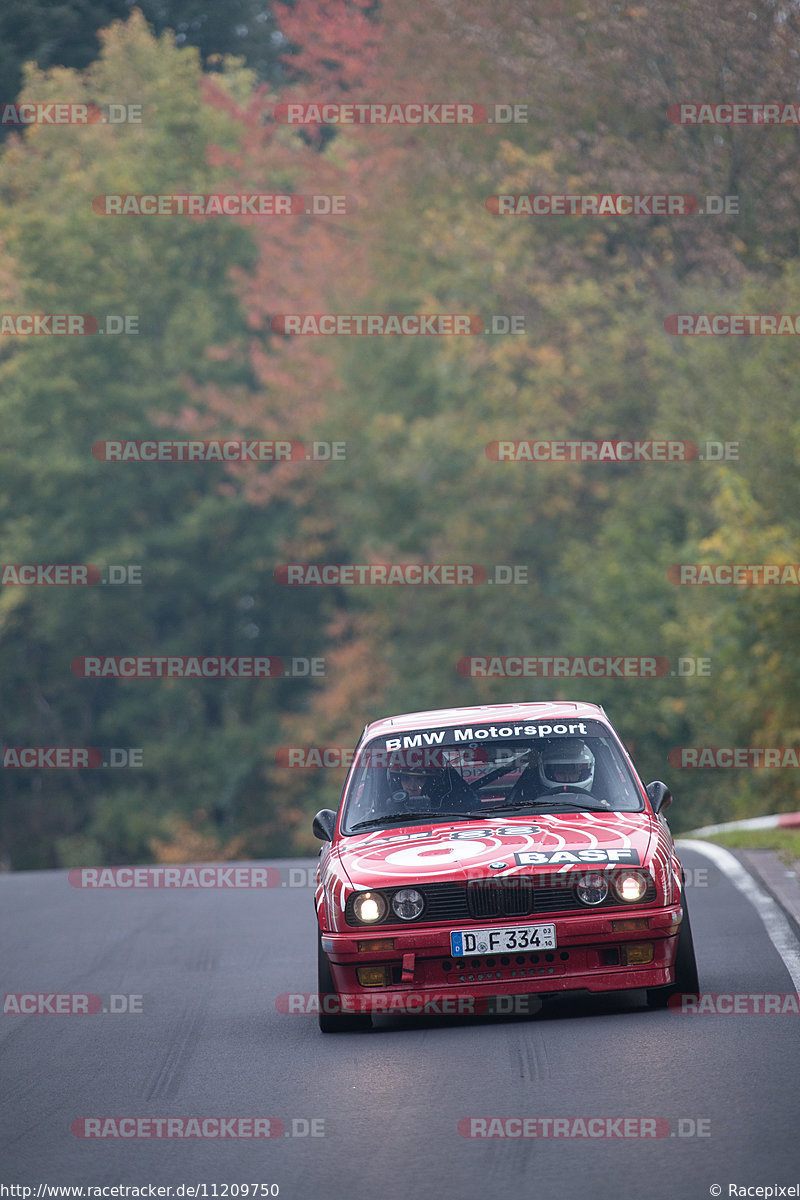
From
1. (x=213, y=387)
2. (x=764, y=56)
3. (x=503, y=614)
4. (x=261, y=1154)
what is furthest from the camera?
(x=213, y=387)

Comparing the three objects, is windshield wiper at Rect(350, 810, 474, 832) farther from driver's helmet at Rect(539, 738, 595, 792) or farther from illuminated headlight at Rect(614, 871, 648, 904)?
illuminated headlight at Rect(614, 871, 648, 904)

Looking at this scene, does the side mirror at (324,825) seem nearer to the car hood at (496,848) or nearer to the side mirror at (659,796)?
the car hood at (496,848)

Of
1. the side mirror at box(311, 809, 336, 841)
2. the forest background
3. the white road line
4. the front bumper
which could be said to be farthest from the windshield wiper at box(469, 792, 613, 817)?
the forest background

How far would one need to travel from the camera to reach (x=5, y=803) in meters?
49.2

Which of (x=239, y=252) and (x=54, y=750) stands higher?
(x=239, y=252)

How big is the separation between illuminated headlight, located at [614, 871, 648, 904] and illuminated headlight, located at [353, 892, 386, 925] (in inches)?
48.0

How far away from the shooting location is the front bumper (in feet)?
28.2

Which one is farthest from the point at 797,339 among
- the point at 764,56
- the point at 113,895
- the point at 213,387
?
the point at 213,387

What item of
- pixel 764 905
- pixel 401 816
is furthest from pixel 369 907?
pixel 764 905

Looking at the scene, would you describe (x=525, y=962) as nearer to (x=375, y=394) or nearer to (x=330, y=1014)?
(x=330, y=1014)

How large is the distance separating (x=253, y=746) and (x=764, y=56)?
23.1 meters

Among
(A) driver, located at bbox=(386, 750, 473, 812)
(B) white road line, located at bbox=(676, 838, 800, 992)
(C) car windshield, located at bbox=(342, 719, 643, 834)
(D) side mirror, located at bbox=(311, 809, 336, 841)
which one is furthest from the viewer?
(B) white road line, located at bbox=(676, 838, 800, 992)

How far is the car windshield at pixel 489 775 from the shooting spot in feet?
31.9

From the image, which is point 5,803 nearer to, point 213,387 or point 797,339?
point 213,387
